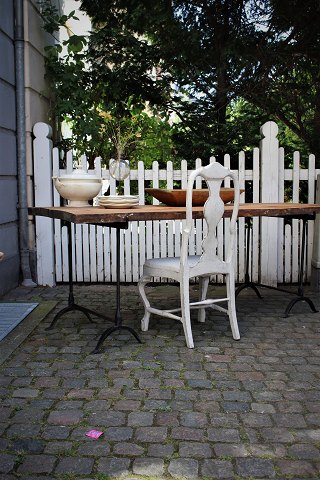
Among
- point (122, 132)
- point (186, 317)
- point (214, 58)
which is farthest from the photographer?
point (122, 132)

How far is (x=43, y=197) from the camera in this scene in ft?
19.9

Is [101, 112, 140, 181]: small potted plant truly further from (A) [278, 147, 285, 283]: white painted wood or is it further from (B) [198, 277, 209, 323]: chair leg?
(B) [198, 277, 209, 323]: chair leg

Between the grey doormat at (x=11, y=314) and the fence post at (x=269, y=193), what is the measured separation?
250 cm

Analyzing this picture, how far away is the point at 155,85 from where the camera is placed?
7598 mm

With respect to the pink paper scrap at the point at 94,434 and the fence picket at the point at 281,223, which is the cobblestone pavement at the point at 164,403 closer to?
the pink paper scrap at the point at 94,434

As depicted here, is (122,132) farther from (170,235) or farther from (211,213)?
(211,213)

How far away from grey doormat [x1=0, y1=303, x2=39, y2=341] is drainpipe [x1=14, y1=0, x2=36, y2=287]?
37.7 inches

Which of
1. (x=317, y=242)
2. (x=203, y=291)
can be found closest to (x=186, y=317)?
(x=203, y=291)

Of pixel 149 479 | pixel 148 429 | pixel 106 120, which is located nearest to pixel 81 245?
pixel 106 120

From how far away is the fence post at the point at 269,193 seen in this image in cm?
605

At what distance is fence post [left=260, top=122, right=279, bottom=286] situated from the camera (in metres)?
6.05

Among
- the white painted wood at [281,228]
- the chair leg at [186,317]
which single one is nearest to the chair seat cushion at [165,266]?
the chair leg at [186,317]

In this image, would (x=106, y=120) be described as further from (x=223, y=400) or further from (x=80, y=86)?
(x=223, y=400)

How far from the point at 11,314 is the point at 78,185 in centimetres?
137
